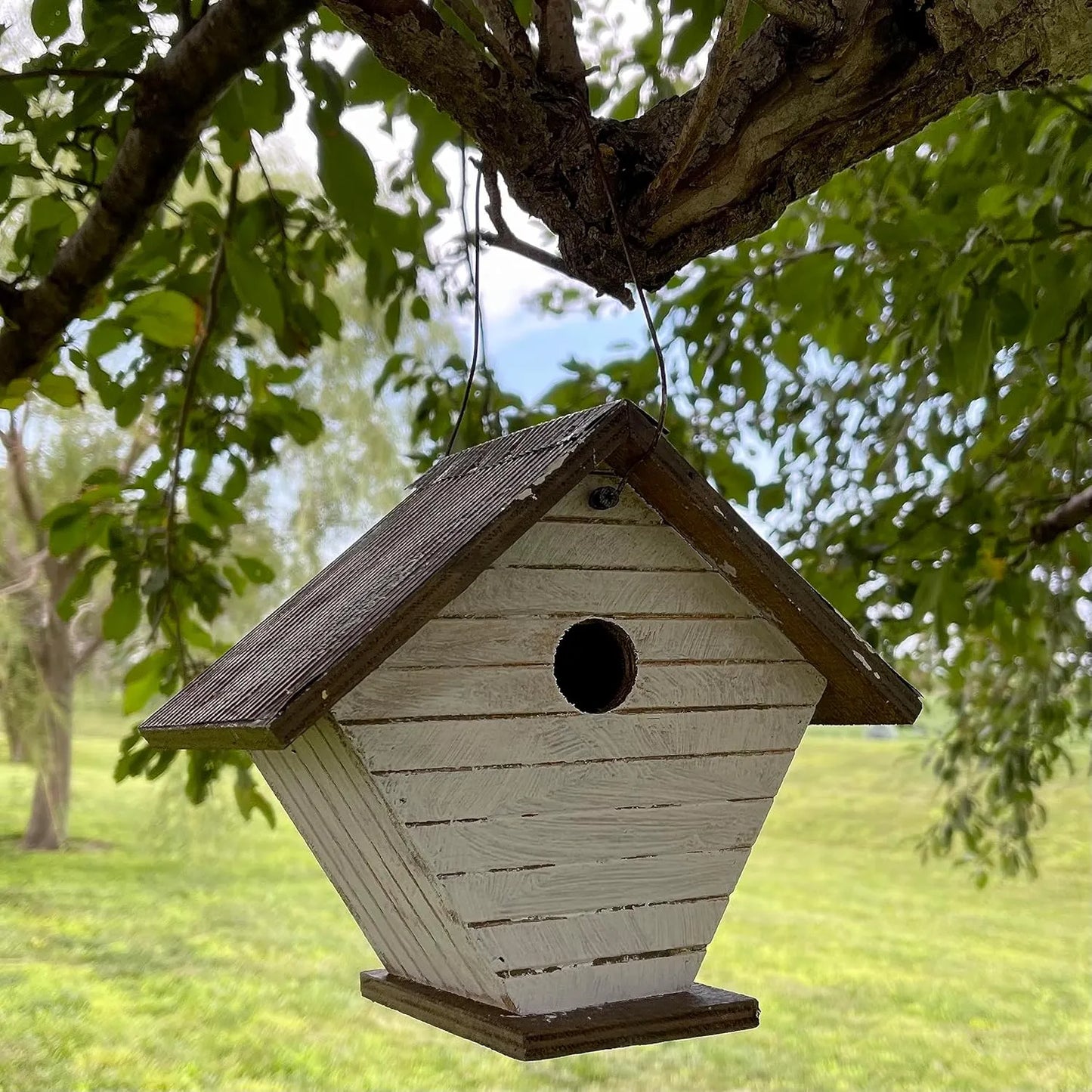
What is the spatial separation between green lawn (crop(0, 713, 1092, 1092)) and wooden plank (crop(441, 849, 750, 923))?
2.21 meters

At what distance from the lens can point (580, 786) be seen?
2.28ft

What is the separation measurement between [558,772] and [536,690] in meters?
0.05

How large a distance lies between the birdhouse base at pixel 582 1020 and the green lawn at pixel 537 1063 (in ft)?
7.02

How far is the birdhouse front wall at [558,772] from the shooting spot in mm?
645

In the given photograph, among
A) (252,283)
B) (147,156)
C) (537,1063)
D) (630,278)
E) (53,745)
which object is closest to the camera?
(630,278)

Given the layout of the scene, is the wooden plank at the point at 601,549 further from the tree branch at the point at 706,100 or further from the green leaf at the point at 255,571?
the green leaf at the point at 255,571

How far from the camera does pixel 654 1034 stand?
2.19 ft

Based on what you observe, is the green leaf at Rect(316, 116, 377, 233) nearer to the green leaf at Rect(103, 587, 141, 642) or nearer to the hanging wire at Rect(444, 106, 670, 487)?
the hanging wire at Rect(444, 106, 670, 487)

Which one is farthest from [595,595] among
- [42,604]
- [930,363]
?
[42,604]

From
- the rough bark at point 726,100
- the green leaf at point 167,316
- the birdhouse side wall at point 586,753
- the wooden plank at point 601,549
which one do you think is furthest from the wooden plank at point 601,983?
the green leaf at point 167,316

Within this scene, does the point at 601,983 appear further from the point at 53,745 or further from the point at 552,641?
the point at 53,745

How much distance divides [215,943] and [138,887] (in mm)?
467

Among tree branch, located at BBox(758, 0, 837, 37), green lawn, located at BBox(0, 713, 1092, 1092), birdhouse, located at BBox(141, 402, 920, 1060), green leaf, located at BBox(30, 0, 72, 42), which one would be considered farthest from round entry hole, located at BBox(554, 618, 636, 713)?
green lawn, located at BBox(0, 713, 1092, 1092)

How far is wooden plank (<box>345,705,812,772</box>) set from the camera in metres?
0.63
